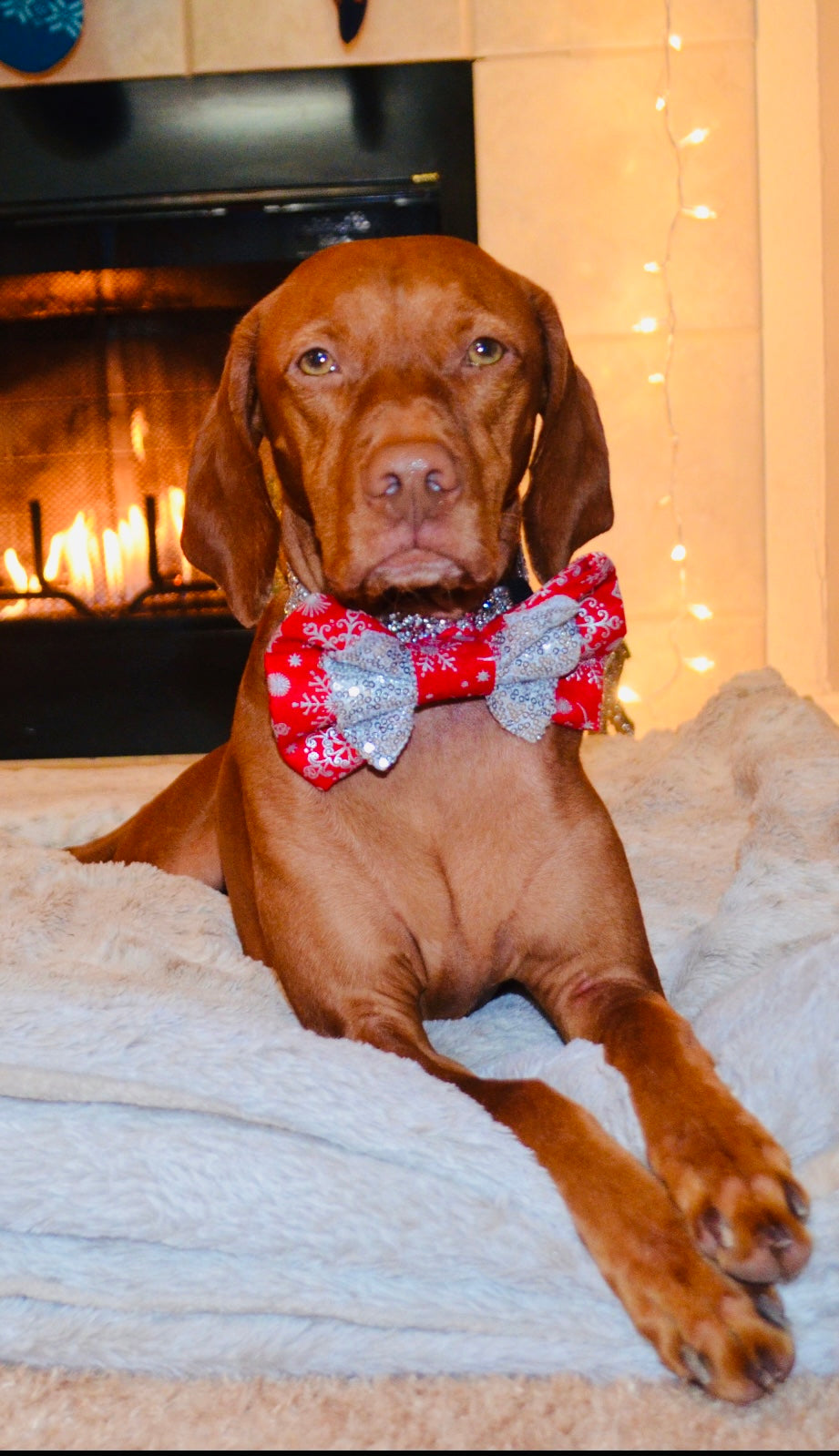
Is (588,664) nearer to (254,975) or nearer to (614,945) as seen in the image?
(614,945)

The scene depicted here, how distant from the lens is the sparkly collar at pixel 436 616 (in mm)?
1769

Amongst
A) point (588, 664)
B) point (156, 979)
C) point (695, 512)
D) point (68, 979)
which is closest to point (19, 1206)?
point (68, 979)

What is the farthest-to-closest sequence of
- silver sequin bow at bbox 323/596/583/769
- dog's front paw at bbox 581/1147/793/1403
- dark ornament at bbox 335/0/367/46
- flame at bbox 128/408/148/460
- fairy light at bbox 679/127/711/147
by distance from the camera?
1. flame at bbox 128/408/148/460
2. fairy light at bbox 679/127/711/147
3. dark ornament at bbox 335/0/367/46
4. silver sequin bow at bbox 323/596/583/769
5. dog's front paw at bbox 581/1147/793/1403

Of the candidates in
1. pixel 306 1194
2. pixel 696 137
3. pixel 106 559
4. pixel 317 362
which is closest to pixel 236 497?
pixel 317 362

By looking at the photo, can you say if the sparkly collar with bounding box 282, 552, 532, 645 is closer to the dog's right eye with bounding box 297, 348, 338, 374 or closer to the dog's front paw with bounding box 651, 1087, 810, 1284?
the dog's right eye with bounding box 297, 348, 338, 374

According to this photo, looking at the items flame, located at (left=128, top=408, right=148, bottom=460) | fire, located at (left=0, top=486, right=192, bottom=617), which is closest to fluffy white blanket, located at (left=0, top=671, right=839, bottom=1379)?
fire, located at (left=0, top=486, right=192, bottom=617)

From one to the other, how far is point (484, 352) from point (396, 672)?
40cm

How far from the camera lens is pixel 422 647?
1.75 metres

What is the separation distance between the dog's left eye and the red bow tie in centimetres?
27

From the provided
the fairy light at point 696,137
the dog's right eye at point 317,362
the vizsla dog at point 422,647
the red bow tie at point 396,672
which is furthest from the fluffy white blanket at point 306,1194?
the fairy light at point 696,137

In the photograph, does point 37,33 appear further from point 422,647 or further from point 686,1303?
point 686,1303

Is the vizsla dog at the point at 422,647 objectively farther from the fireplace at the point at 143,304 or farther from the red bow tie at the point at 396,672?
the fireplace at the point at 143,304

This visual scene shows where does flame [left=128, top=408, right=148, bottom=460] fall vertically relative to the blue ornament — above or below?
below

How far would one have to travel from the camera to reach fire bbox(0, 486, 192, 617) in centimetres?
441
